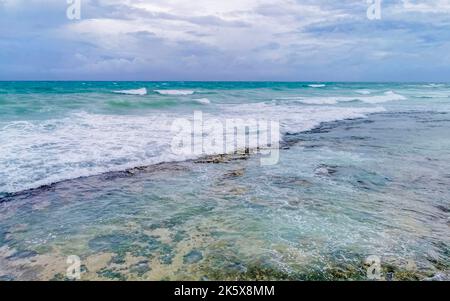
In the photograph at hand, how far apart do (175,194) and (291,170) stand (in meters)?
3.28

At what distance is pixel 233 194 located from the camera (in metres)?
7.42

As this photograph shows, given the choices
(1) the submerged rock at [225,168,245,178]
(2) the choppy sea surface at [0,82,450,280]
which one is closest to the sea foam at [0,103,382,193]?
(2) the choppy sea surface at [0,82,450,280]

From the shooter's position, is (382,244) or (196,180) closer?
(382,244)

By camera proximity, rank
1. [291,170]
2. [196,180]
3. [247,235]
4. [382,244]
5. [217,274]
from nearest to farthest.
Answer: [217,274] < [382,244] < [247,235] < [196,180] < [291,170]

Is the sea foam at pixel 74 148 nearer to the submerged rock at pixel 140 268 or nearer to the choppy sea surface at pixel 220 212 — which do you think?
the choppy sea surface at pixel 220 212

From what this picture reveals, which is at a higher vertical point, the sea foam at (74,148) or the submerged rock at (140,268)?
the sea foam at (74,148)

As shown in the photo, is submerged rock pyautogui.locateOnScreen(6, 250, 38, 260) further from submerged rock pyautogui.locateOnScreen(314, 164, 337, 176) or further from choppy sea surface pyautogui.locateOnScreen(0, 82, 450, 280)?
submerged rock pyautogui.locateOnScreen(314, 164, 337, 176)

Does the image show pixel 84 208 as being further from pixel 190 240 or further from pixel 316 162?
pixel 316 162

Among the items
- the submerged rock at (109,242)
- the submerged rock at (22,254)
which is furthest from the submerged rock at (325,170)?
the submerged rock at (22,254)

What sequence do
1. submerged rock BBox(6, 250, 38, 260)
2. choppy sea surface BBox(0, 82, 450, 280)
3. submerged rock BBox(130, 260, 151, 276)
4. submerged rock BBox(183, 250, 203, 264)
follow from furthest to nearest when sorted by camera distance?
submerged rock BBox(6, 250, 38, 260), submerged rock BBox(183, 250, 203, 264), choppy sea surface BBox(0, 82, 450, 280), submerged rock BBox(130, 260, 151, 276)

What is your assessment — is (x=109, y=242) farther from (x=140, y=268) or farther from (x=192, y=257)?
(x=192, y=257)
